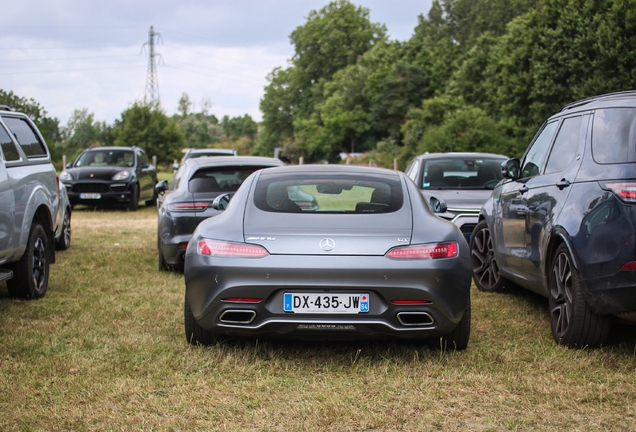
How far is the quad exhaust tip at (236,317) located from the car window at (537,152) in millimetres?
2906

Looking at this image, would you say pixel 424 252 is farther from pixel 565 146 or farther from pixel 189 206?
pixel 189 206

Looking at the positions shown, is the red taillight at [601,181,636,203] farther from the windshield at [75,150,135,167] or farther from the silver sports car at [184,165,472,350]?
the windshield at [75,150,135,167]

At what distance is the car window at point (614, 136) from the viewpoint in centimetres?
514

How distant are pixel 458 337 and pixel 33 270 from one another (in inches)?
168

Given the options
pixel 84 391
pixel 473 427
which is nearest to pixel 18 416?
pixel 84 391

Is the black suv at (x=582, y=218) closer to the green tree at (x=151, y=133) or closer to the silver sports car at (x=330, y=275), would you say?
the silver sports car at (x=330, y=275)

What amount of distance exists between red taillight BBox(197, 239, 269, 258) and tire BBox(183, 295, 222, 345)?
57 centimetres

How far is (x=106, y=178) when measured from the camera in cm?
2022

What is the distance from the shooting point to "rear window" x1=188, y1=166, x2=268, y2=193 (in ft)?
30.8

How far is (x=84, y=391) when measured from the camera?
15.2ft

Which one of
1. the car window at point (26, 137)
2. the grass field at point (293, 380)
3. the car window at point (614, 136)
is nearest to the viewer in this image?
the grass field at point (293, 380)

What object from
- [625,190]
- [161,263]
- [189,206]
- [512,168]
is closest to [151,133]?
[161,263]

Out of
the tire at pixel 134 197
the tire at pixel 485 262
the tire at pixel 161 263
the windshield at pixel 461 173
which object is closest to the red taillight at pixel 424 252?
the tire at pixel 485 262

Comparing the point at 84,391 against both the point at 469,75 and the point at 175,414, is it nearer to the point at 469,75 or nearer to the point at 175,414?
the point at 175,414
